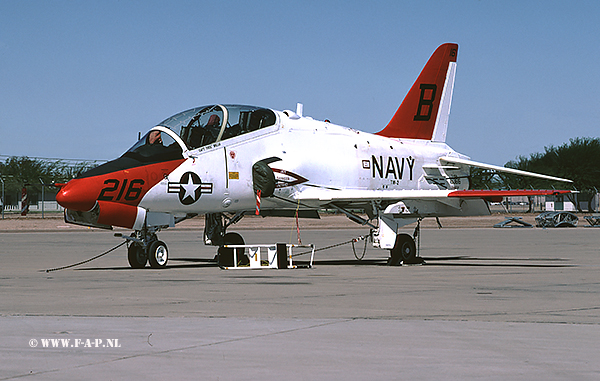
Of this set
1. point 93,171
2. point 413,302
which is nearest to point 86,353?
point 413,302

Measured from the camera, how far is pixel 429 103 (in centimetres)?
2152

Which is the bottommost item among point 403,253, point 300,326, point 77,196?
point 300,326

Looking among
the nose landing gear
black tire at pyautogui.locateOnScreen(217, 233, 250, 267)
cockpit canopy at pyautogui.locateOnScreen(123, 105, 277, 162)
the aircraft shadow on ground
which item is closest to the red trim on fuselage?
cockpit canopy at pyautogui.locateOnScreen(123, 105, 277, 162)

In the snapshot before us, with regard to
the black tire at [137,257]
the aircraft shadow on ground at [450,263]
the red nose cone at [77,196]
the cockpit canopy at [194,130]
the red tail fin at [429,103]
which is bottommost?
the aircraft shadow on ground at [450,263]

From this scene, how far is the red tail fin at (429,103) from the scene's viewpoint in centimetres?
2128

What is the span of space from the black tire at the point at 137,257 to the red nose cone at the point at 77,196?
1856 millimetres

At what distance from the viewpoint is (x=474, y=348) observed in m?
6.27

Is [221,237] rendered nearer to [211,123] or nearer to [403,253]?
[211,123]

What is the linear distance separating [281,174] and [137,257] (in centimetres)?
399

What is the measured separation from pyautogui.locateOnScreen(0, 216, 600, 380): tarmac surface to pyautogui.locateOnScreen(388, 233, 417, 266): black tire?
3.81m

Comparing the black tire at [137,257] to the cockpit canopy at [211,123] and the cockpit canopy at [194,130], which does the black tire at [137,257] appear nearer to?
the cockpit canopy at [194,130]

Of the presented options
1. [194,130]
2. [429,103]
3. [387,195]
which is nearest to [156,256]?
[194,130]

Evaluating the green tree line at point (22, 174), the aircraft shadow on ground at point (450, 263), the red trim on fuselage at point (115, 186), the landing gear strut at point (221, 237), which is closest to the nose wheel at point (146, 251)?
the aircraft shadow on ground at point (450, 263)

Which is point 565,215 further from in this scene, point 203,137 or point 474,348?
point 474,348
